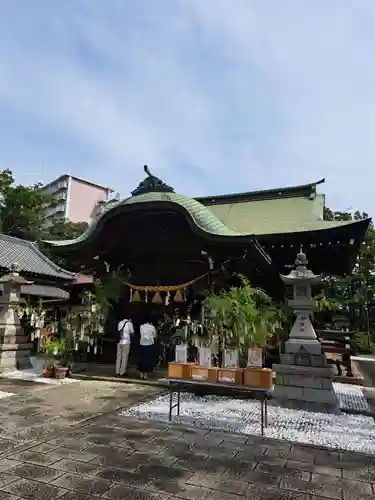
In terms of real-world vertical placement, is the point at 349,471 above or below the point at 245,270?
below

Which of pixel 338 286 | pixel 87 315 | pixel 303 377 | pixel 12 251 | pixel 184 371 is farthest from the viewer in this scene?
pixel 338 286

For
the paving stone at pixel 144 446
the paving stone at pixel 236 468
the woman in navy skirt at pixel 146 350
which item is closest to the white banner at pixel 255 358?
the paving stone at pixel 236 468

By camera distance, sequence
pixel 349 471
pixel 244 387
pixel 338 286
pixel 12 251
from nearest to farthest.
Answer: pixel 349 471 < pixel 244 387 < pixel 12 251 < pixel 338 286

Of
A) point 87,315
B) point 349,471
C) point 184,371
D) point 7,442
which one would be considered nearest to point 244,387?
point 184,371

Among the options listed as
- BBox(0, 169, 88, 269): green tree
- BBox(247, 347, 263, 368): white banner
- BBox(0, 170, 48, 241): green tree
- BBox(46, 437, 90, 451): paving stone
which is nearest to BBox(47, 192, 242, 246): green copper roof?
BBox(247, 347, 263, 368): white banner

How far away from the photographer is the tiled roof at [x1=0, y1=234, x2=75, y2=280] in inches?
744

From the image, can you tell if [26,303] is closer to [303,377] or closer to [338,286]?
[303,377]

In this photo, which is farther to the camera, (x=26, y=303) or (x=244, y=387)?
(x=26, y=303)

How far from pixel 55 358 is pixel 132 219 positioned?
14.5ft

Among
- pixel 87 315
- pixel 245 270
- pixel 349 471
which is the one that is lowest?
pixel 349 471

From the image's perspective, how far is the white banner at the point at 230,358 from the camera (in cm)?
634

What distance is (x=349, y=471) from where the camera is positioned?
408 centimetres

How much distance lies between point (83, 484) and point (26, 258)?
1880 centimetres

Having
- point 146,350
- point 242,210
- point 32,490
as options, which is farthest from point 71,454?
point 242,210
